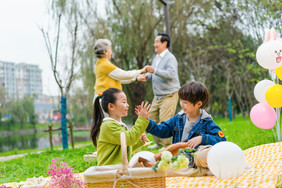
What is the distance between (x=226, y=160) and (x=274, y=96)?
1.84 meters

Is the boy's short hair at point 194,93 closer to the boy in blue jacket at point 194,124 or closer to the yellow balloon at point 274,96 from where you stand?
the boy in blue jacket at point 194,124

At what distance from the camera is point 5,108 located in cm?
2712

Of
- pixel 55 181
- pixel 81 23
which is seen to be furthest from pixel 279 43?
pixel 81 23

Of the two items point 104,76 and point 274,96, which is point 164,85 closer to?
point 104,76

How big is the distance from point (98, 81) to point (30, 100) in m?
27.9

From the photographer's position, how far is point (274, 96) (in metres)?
3.82

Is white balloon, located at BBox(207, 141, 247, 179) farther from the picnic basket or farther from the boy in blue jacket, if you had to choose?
the picnic basket

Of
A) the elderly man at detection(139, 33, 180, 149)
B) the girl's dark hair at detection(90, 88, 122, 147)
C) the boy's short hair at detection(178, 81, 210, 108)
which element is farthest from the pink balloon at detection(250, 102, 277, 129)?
the girl's dark hair at detection(90, 88, 122, 147)

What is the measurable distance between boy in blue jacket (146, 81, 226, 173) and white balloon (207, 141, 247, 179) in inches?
12.0

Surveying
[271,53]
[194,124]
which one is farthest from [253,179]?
[271,53]

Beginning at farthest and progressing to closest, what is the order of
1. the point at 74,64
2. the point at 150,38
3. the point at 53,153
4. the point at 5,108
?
the point at 5,108, the point at 150,38, the point at 74,64, the point at 53,153

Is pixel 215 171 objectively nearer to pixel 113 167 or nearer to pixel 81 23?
pixel 113 167

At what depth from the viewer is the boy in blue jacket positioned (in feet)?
9.23

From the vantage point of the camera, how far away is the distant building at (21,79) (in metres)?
39.0
